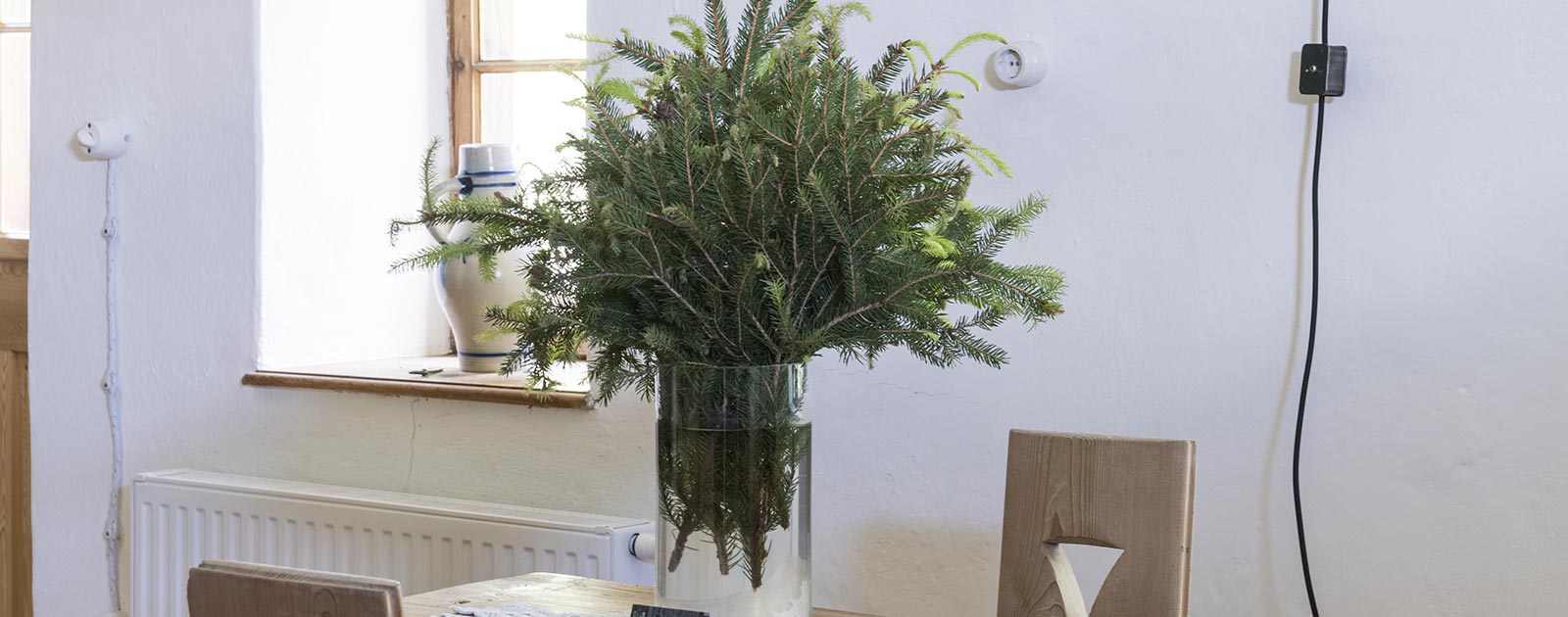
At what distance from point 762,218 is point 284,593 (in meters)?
0.53

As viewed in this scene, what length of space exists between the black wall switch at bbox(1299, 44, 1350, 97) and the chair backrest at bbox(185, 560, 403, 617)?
1.18m

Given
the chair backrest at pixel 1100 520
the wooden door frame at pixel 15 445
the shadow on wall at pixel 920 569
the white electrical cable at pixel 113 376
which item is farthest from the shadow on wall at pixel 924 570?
the wooden door frame at pixel 15 445

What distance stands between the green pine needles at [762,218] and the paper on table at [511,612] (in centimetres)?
32

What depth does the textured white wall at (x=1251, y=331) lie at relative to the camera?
59.4 inches

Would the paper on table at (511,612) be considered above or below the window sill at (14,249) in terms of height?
below

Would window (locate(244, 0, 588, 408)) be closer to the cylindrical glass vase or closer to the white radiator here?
the white radiator

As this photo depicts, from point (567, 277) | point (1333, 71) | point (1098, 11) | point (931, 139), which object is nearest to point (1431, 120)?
point (1333, 71)

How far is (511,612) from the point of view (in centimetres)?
145

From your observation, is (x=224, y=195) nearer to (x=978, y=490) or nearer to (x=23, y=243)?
(x=23, y=243)

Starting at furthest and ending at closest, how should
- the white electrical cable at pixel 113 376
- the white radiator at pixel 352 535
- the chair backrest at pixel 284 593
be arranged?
1. the white electrical cable at pixel 113 376
2. the white radiator at pixel 352 535
3. the chair backrest at pixel 284 593

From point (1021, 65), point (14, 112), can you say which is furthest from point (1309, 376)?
point (14, 112)

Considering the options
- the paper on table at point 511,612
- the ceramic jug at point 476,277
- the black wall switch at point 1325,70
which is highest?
the black wall switch at point 1325,70

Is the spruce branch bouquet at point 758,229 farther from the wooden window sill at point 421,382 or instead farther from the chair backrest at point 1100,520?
the wooden window sill at point 421,382

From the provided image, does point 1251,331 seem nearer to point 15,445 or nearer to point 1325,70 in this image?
point 1325,70
